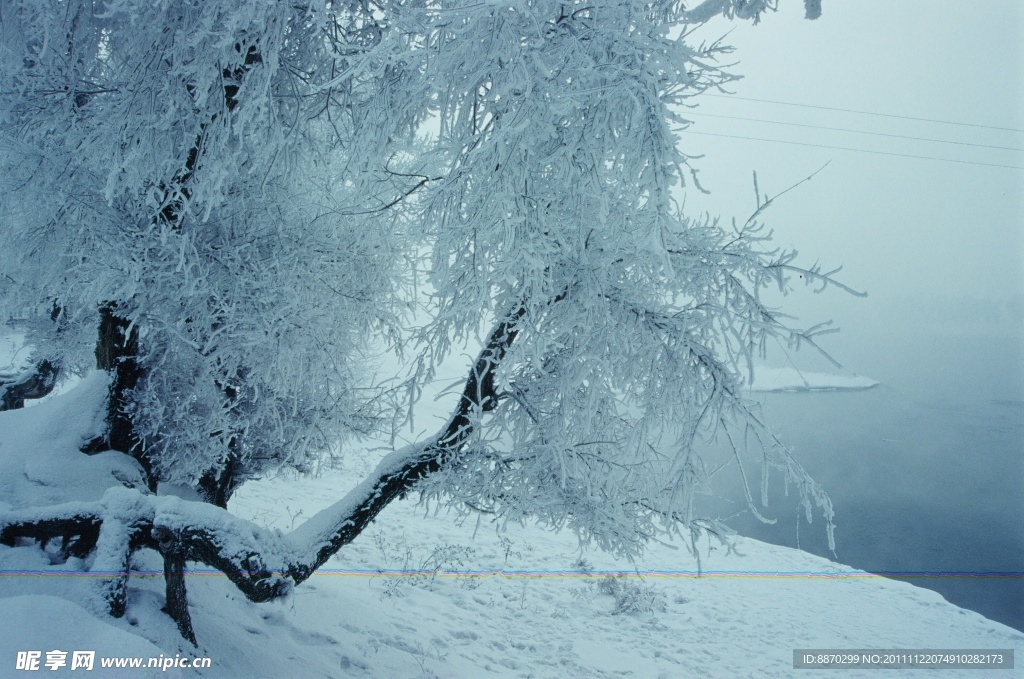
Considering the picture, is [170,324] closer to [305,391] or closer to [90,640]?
[305,391]

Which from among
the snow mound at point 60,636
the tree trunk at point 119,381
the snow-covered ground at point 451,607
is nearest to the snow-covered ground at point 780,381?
the snow-covered ground at point 451,607

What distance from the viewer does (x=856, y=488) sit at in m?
17.3

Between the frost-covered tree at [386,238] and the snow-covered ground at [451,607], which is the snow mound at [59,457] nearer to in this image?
the snow-covered ground at [451,607]

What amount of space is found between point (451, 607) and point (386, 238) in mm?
4813

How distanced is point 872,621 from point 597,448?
819cm

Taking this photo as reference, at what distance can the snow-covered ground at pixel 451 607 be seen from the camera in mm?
3062

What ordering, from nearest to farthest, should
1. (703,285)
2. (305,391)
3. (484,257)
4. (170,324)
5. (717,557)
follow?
1. (484,257)
2. (703,285)
3. (170,324)
4. (305,391)
5. (717,557)

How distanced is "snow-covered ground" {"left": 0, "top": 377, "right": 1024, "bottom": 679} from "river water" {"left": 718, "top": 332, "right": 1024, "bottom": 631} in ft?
6.50

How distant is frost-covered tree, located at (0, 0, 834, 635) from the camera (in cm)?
231

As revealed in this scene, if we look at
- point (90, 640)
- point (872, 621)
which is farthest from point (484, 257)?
point (872, 621)

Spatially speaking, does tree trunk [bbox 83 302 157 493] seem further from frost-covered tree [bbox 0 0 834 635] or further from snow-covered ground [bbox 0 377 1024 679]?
snow-covered ground [bbox 0 377 1024 679]

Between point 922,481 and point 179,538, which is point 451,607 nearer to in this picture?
point 179,538

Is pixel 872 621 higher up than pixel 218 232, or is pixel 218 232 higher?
pixel 218 232

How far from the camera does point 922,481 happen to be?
1788cm
